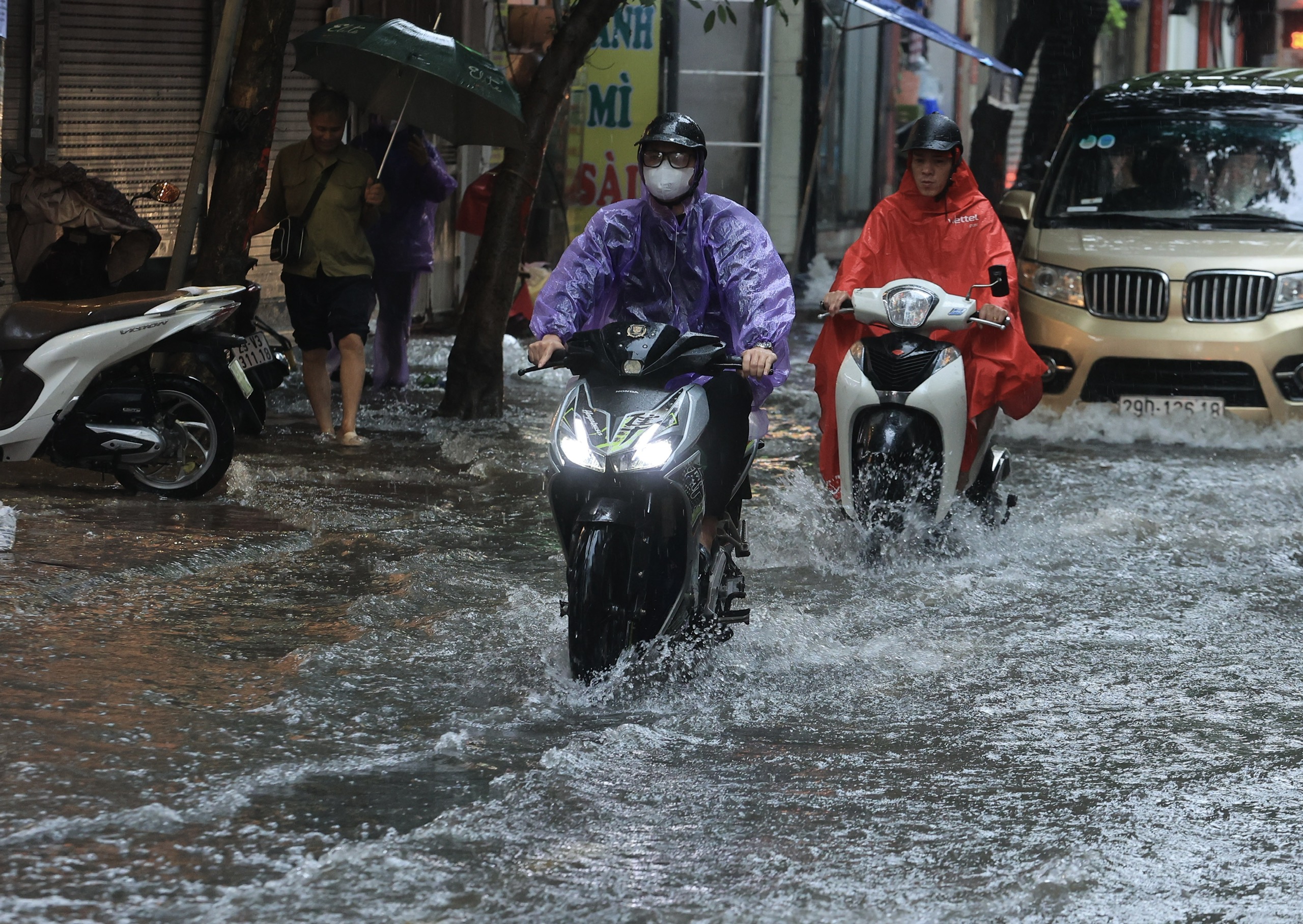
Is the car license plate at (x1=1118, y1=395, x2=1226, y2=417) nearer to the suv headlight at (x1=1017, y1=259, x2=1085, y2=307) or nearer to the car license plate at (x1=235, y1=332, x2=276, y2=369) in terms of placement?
the suv headlight at (x1=1017, y1=259, x2=1085, y2=307)

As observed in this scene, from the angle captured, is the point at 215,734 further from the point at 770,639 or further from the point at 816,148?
the point at 816,148

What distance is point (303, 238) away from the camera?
29.5ft

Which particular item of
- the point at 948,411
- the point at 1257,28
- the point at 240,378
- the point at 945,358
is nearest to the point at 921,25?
the point at 240,378

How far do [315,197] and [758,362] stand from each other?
4657mm

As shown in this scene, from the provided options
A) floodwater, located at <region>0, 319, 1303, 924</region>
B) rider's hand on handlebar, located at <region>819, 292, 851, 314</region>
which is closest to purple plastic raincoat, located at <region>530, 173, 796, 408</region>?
floodwater, located at <region>0, 319, 1303, 924</region>

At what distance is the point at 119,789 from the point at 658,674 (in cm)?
154

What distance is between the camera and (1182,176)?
1077 centimetres

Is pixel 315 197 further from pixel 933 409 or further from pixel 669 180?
pixel 669 180

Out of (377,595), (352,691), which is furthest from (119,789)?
(377,595)

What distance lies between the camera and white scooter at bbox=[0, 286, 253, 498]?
24.2ft

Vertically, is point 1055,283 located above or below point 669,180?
below

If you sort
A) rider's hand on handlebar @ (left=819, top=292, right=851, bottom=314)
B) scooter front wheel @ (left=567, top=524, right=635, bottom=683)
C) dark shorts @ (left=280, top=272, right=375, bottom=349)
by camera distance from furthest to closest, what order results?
dark shorts @ (left=280, top=272, right=375, bottom=349) → rider's hand on handlebar @ (left=819, top=292, right=851, bottom=314) → scooter front wheel @ (left=567, top=524, right=635, bottom=683)

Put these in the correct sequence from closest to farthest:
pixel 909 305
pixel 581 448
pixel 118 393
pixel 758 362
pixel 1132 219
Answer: pixel 581 448, pixel 758 362, pixel 909 305, pixel 118 393, pixel 1132 219

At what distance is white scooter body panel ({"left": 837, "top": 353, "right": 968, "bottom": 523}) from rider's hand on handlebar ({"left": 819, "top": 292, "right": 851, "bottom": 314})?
19 cm
